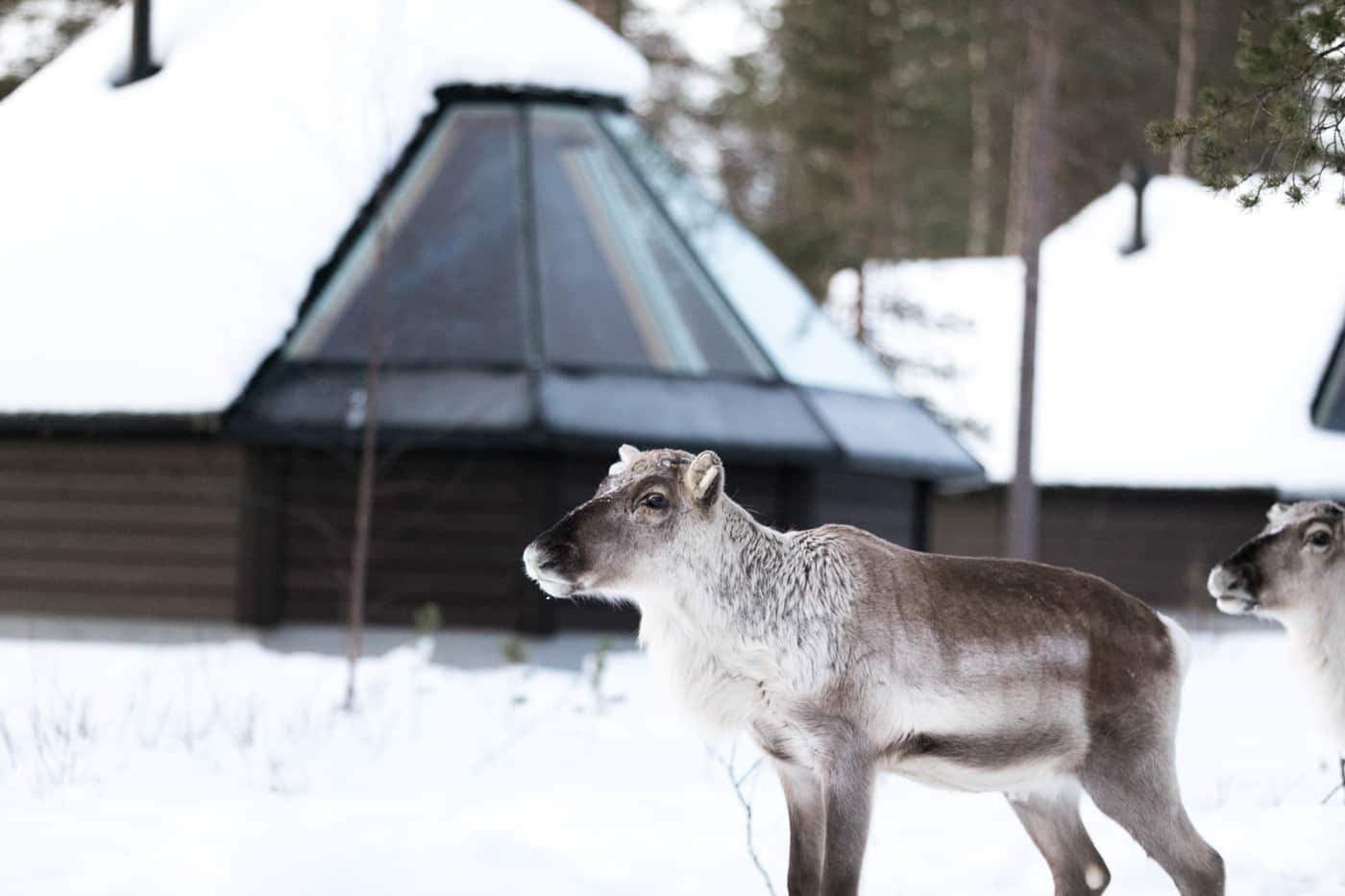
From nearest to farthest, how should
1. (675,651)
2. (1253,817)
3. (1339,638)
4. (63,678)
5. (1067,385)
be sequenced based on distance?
(675,651)
(1339,638)
(1253,817)
(63,678)
(1067,385)

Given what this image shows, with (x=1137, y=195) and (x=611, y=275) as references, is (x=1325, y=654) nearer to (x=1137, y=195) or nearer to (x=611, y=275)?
(x=611, y=275)

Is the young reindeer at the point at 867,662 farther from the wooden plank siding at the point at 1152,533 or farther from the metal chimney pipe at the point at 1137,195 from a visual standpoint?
the metal chimney pipe at the point at 1137,195

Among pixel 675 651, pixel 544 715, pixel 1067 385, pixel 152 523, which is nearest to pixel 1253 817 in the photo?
pixel 675 651

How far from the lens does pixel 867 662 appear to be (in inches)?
192

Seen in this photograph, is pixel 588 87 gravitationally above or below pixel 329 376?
above

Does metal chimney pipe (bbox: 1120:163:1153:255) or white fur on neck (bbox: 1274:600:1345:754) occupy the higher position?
metal chimney pipe (bbox: 1120:163:1153:255)

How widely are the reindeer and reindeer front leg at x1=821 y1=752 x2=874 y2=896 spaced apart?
81.6 inches

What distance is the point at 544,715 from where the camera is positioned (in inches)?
391

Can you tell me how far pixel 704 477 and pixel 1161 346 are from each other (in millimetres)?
18035

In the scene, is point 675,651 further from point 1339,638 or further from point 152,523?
point 152,523

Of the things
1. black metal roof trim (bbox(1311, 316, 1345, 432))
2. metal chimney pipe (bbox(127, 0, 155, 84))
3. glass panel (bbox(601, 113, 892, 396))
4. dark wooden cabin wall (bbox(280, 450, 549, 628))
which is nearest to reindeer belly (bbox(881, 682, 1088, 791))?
dark wooden cabin wall (bbox(280, 450, 549, 628))

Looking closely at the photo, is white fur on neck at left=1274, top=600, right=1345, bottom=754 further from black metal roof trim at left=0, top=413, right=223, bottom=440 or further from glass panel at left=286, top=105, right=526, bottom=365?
black metal roof trim at left=0, top=413, right=223, bottom=440

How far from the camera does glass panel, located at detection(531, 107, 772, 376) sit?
13.4m

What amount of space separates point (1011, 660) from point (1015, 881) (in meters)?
1.76
